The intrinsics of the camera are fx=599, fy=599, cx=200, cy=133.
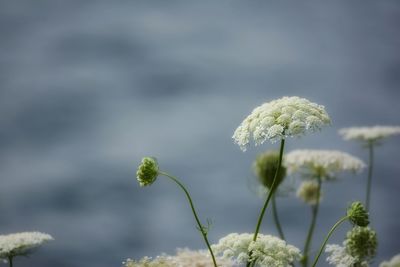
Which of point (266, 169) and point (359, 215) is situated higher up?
point (266, 169)

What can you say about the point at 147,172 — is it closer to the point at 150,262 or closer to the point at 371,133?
the point at 150,262

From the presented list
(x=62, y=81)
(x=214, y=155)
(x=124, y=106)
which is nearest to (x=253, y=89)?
(x=214, y=155)

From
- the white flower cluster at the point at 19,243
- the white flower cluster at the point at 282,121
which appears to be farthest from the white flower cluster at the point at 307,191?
the white flower cluster at the point at 19,243

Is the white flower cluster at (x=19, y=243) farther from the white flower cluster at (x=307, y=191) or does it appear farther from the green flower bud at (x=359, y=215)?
the white flower cluster at (x=307, y=191)

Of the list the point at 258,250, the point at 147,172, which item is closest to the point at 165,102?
the point at 147,172

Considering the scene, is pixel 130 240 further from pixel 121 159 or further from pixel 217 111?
pixel 217 111

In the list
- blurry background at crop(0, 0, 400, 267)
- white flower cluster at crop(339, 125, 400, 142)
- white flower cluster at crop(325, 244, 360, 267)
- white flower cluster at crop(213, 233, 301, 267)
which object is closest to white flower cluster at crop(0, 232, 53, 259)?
white flower cluster at crop(213, 233, 301, 267)
